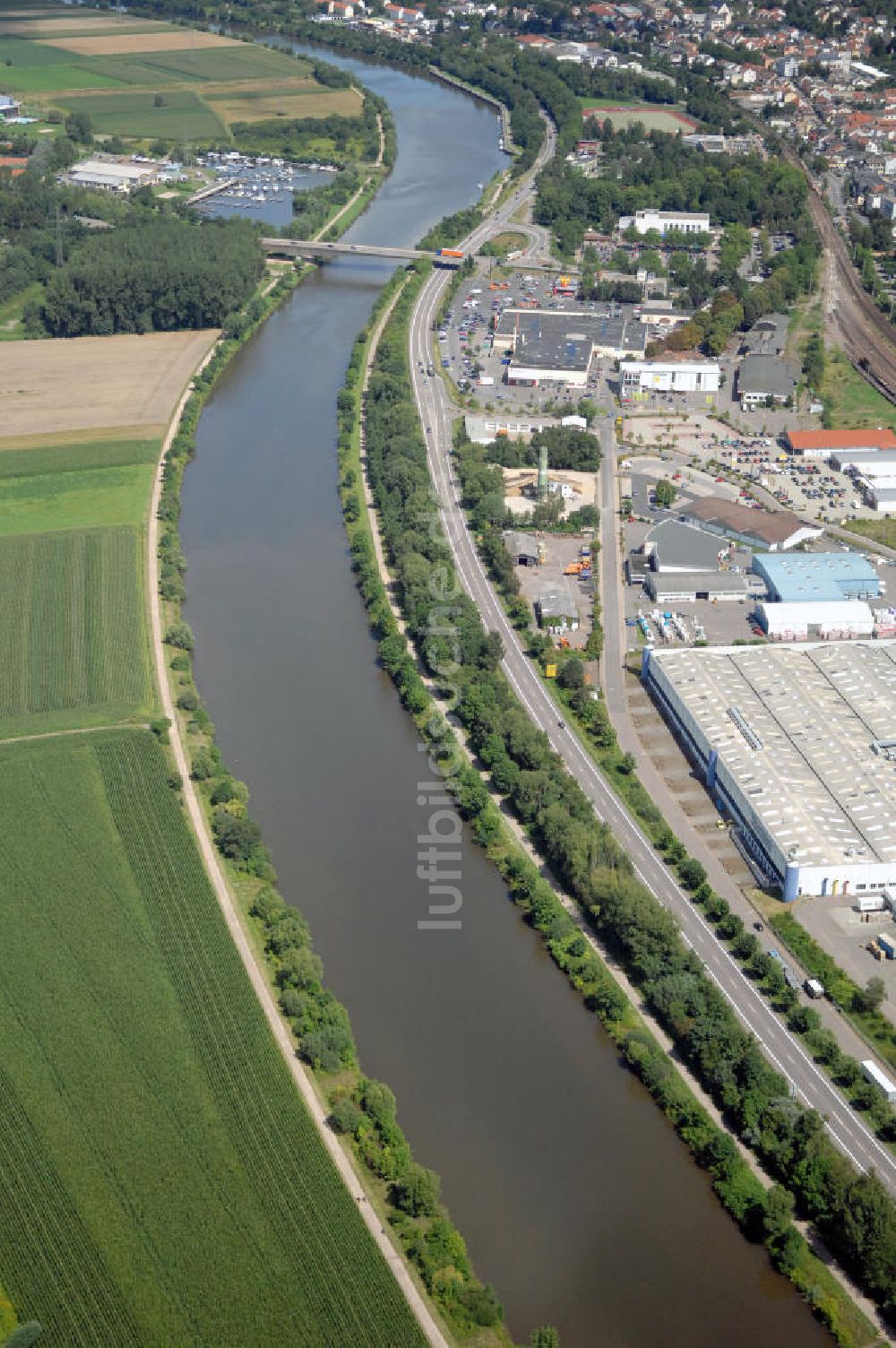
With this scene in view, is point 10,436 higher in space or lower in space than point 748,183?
lower

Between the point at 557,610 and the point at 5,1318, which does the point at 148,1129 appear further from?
the point at 557,610

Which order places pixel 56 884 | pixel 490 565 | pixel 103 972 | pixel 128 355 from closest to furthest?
1. pixel 103 972
2. pixel 56 884
3. pixel 490 565
4. pixel 128 355

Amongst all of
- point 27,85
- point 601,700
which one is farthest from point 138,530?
point 27,85

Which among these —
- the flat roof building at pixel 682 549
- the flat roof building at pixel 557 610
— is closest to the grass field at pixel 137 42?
the flat roof building at pixel 682 549

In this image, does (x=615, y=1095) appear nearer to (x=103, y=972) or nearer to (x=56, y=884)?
(x=103, y=972)

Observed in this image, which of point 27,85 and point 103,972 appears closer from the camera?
point 103,972

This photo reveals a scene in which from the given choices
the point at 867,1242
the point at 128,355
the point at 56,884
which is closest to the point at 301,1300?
the point at 867,1242

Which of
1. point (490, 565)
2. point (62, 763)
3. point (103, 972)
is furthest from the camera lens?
point (490, 565)
